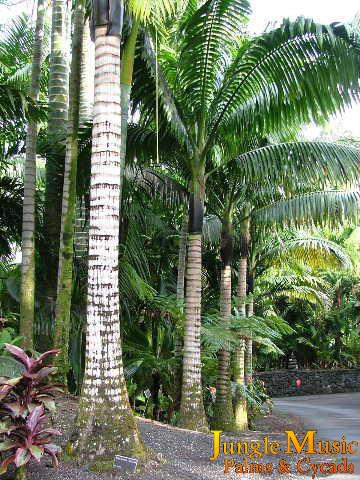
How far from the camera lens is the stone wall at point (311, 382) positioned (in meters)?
26.6

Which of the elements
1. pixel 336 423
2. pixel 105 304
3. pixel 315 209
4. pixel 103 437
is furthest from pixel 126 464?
pixel 336 423

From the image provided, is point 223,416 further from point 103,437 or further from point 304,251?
point 304,251

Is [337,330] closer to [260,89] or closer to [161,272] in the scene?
[161,272]

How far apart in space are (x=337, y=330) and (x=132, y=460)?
24.5m

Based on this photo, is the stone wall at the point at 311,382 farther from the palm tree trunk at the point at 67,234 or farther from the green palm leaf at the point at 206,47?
the palm tree trunk at the point at 67,234

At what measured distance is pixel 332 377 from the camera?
27.6 metres

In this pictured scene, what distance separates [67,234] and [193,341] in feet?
8.88

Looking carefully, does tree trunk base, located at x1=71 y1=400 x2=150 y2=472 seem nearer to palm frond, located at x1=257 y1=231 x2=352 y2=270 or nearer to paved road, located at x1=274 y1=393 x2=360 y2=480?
paved road, located at x1=274 y1=393 x2=360 y2=480

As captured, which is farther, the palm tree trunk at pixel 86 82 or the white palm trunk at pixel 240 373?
the white palm trunk at pixel 240 373

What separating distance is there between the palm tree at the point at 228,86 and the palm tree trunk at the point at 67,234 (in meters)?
1.32

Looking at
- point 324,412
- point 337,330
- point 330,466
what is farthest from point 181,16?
point 337,330

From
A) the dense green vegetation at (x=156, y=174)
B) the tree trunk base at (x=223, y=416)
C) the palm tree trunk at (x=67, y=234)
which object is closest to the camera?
the dense green vegetation at (x=156, y=174)

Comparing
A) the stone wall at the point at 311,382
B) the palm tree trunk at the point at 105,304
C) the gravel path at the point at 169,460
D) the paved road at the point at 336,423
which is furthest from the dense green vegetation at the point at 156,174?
the stone wall at the point at 311,382

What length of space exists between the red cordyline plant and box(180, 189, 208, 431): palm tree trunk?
4562mm
